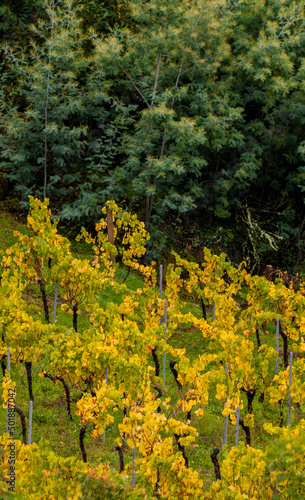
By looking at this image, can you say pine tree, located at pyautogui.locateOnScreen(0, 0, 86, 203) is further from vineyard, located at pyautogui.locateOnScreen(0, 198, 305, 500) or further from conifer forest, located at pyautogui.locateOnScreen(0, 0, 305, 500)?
vineyard, located at pyautogui.locateOnScreen(0, 198, 305, 500)

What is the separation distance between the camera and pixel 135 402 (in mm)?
4719

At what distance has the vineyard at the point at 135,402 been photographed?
139 inches

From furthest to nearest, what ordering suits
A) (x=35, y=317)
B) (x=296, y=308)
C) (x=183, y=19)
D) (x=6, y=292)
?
(x=183, y=19)
(x=35, y=317)
(x=296, y=308)
(x=6, y=292)

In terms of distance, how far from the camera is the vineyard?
11.6ft

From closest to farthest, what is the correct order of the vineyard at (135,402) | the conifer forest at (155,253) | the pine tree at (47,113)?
the vineyard at (135,402)
the conifer forest at (155,253)
the pine tree at (47,113)

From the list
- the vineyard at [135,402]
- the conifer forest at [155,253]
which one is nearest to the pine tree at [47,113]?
the conifer forest at [155,253]

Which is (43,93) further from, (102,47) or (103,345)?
(103,345)

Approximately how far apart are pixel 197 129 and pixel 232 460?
27.7ft

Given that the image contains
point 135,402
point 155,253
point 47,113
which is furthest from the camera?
point 155,253

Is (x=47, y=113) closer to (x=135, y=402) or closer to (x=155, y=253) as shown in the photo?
(x=155, y=253)

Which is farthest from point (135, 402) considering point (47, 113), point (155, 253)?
point (47, 113)

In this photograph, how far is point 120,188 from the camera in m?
11.0

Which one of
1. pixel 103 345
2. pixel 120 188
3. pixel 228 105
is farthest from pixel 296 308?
pixel 228 105

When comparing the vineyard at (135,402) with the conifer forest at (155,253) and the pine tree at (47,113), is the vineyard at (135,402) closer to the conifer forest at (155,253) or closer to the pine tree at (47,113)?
the conifer forest at (155,253)
